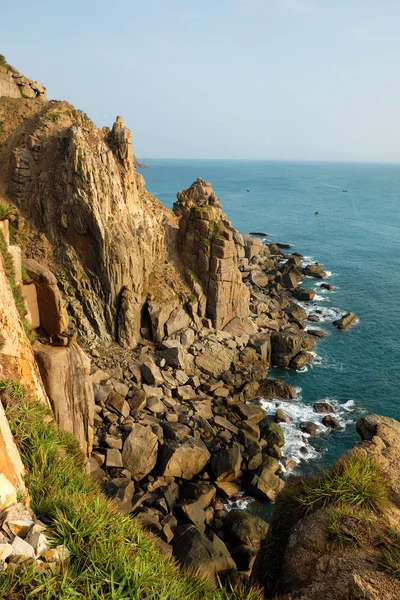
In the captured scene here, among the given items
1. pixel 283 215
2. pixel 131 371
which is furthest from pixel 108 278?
pixel 283 215

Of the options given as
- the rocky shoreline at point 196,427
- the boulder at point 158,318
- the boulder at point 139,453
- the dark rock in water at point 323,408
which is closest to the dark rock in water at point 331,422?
the rocky shoreline at point 196,427

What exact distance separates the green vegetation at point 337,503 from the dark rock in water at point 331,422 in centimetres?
2119

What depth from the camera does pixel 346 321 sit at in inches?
1991

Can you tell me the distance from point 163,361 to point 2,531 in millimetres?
26824

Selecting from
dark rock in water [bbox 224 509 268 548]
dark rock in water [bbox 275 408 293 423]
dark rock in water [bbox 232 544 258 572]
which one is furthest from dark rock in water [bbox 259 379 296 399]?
dark rock in water [bbox 232 544 258 572]

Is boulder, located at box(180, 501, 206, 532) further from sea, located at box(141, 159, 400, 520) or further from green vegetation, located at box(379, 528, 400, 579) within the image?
green vegetation, located at box(379, 528, 400, 579)

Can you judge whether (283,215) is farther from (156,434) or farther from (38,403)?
(38,403)

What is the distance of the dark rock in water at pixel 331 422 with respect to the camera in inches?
1311

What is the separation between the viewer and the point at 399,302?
58.5 metres

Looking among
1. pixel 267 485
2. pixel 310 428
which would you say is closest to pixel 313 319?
pixel 310 428

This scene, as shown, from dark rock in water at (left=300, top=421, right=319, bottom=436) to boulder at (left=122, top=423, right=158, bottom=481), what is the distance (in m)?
13.6

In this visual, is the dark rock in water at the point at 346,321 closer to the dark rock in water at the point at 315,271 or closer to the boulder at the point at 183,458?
the dark rock in water at the point at 315,271

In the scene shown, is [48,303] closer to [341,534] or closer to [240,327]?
[341,534]

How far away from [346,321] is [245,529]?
114 ft
